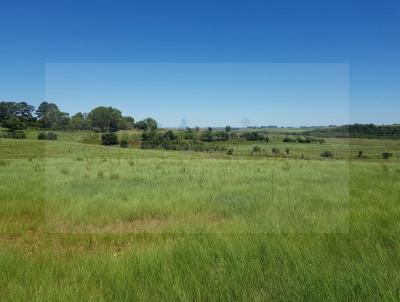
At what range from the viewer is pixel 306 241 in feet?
18.2

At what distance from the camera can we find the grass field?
12.8ft

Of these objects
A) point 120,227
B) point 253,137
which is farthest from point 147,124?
point 120,227

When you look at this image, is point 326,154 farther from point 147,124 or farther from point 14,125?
point 14,125

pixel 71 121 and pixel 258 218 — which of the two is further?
pixel 71 121

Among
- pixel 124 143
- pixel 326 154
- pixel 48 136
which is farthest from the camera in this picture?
pixel 326 154

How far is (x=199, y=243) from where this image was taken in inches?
209

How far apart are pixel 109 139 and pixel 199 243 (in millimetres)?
48921

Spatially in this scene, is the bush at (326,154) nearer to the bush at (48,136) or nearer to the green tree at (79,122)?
the green tree at (79,122)

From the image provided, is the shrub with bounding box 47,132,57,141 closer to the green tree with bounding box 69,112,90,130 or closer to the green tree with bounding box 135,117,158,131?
the green tree with bounding box 69,112,90,130

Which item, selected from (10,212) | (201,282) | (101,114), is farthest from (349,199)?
(101,114)

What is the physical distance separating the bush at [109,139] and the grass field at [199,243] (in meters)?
41.2

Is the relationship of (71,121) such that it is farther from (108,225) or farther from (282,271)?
(282,271)

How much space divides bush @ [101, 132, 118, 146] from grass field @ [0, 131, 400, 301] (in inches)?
1623

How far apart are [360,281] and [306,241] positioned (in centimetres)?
179
